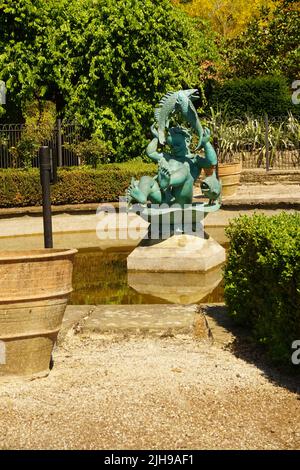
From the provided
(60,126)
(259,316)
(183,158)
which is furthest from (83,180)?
(259,316)

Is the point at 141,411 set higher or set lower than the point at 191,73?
lower

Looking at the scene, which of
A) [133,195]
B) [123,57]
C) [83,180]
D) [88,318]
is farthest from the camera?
[123,57]

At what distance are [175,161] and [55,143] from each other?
1049 centimetres

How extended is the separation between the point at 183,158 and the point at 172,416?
21.0ft

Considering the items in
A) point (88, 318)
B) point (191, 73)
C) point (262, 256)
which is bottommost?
point (88, 318)

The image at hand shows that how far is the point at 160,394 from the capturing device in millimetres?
4605

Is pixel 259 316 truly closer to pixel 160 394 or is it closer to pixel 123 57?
pixel 160 394

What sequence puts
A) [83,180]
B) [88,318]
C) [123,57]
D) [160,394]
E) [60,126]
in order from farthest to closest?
[123,57], [60,126], [83,180], [88,318], [160,394]

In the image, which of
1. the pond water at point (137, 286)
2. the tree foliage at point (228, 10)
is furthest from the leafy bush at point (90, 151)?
the tree foliage at point (228, 10)

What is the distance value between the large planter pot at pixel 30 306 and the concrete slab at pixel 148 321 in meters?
1.26

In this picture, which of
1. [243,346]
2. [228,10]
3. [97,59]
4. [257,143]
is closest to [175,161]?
[243,346]

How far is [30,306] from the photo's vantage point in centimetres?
484

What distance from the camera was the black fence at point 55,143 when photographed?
Result: 760 inches

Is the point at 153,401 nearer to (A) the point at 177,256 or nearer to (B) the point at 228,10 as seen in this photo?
(A) the point at 177,256
